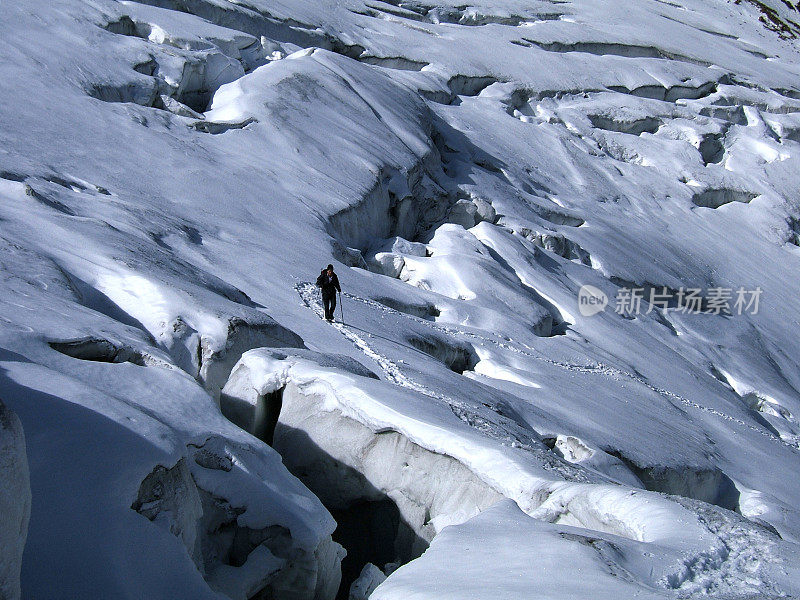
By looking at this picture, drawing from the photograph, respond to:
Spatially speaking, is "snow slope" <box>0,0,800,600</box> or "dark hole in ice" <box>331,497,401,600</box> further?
"dark hole in ice" <box>331,497,401,600</box>

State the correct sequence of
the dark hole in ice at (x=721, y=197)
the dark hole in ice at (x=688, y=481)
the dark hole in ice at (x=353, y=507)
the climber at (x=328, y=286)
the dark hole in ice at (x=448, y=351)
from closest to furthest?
the dark hole in ice at (x=353, y=507) → the dark hole in ice at (x=688, y=481) → the climber at (x=328, y=286) → the dark hole in ice at (x=448, y=351) → the dark hole in ice at (x=721, y=197)

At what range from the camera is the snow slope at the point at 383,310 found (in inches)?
169

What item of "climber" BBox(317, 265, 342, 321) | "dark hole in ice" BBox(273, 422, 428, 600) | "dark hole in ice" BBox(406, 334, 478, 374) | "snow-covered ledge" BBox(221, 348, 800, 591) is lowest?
"dark hole in ice" BBox(406, 334, 478, 374)

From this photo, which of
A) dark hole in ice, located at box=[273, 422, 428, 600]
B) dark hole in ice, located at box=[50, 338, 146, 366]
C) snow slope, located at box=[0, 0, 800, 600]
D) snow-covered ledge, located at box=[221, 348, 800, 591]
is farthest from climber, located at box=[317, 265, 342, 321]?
dark hole in ice, located at box=[50, 338, 146, 366]

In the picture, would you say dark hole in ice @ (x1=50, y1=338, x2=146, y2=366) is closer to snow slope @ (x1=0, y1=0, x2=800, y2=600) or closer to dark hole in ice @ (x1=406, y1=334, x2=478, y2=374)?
snow slope @ (x1=0, y1=0, x2=800, y2=600)

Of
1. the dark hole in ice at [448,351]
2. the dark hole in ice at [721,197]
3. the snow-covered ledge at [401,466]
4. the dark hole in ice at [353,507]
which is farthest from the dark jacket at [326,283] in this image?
the dark hole in ice at [721,197]

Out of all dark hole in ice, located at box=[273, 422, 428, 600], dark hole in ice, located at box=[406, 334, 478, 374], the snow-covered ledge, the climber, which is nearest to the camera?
the snow-covered ledge

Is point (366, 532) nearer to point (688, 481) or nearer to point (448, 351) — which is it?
point (688, 481)

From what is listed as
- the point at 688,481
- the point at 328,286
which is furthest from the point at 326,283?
the point at 688,481

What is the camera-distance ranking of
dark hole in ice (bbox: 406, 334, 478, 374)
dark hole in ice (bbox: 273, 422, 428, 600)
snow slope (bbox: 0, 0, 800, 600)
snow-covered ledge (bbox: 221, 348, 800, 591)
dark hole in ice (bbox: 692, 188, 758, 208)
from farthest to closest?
dark hole in ice (bbox: 692, 188, 758, 208)
dark hole in ice (bbox: 406, 334, 478, 374)
dark hole in ice (bbox: 273, 422, 428, 600)
snow-covered ledge (bbox: 221, 348, 800, 591)
snow slope (bbox: 0, 0, 800, 600)

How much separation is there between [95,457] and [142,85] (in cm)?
1266

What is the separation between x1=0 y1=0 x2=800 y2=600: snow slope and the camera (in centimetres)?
430

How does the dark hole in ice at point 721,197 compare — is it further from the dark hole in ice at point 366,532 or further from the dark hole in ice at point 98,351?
the dark hole in ice at point 98,351

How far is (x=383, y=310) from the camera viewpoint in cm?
1145
